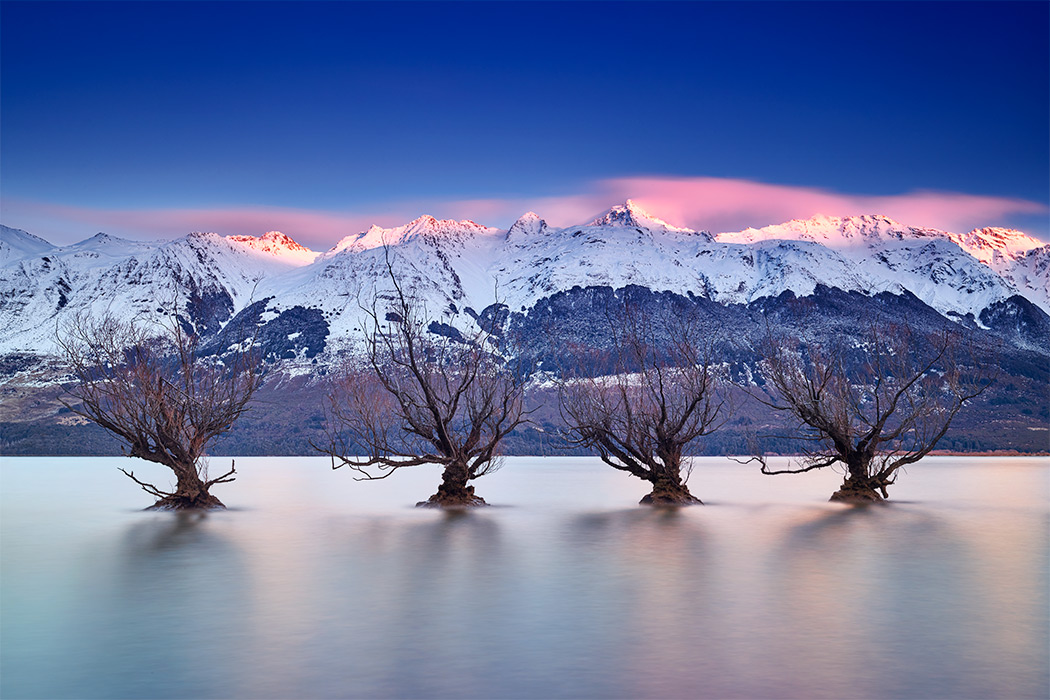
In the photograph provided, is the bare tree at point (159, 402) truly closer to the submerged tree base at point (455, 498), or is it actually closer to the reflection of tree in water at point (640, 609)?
the submerged tree base at point (455, 498)

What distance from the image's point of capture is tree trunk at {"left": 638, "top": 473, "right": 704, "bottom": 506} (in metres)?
42.1

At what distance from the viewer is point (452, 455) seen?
126 ft

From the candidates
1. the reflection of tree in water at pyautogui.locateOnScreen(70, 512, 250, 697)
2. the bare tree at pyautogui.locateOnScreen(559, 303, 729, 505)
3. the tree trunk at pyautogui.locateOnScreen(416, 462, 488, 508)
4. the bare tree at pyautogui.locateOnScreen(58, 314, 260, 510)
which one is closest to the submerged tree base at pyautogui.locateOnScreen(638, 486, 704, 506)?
the bare tree at pyautogui.locateOnScreen(559, 303, 729, 505)

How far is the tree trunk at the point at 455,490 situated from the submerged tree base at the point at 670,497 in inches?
299

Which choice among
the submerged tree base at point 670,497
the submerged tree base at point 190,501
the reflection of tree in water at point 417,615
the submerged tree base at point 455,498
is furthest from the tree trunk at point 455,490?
the submerged tree base at point 190,501

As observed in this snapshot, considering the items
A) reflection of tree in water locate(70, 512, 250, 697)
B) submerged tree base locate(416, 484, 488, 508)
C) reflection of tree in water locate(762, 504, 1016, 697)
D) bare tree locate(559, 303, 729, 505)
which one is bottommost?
reflection of tree in water locate(70, 512, 250, 697)

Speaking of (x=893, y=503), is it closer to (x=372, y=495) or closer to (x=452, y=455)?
(x=452, y=455)

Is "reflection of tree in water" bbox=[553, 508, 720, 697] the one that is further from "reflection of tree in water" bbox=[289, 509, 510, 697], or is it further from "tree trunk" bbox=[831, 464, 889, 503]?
"tree trunk" bbox=[831, 464, 889, 503]

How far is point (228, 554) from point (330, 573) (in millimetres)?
5193

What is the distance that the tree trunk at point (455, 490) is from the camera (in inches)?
1586

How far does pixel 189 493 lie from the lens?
37.6 meters

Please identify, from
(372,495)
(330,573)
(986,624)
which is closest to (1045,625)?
(986,624)

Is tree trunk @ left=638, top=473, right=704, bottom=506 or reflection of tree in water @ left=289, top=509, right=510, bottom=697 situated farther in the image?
tree trunk @ left=638, top=473, right=704, bottom=506

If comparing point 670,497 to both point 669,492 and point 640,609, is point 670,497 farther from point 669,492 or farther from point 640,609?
point 640,609
